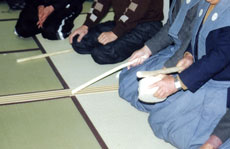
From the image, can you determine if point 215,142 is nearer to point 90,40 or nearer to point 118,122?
point 118,122

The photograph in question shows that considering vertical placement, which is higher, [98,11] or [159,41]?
[159,41]

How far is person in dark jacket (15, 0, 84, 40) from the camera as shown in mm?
3549

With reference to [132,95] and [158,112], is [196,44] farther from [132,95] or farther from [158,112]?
[132,95]

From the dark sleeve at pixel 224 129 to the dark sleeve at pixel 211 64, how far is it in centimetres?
22

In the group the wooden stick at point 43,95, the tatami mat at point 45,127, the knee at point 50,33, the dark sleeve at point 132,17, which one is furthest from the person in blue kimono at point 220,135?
the knee at point 50,33

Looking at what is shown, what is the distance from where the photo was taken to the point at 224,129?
188cm

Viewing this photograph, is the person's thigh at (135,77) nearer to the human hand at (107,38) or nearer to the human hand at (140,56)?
the human hand at (140,56)

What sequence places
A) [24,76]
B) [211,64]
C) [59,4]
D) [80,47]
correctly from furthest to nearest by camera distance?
[59,4], [80,47], [24,76], [211,64]

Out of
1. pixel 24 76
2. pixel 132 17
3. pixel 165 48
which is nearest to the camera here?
pixel 165 48

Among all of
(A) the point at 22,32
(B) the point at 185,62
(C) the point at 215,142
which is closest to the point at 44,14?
(A) the point at 22,32

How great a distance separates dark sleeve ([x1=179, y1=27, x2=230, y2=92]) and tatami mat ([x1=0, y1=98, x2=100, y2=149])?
24.5 inches

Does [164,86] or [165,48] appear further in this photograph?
[165,48]

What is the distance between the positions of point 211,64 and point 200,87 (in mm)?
198

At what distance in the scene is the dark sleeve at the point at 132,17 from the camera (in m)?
2.92
